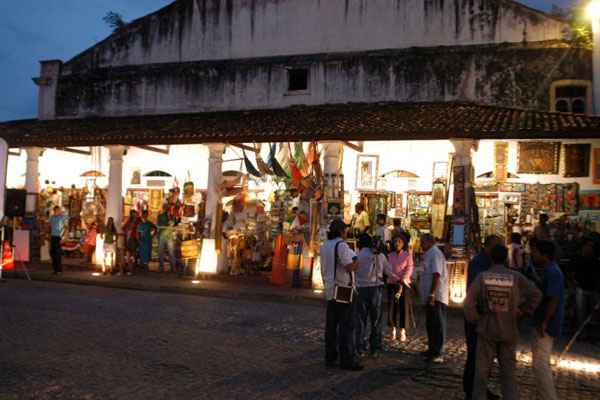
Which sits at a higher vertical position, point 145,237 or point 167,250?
point 145,237

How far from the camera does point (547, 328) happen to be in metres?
6.38

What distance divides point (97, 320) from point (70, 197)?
40.5 ft

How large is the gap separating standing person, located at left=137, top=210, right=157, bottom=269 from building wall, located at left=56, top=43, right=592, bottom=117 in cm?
497

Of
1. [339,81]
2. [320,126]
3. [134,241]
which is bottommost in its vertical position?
[134,241]

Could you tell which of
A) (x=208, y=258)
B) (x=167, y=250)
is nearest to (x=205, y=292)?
(x=208, y=258)

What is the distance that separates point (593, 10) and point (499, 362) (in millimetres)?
14913

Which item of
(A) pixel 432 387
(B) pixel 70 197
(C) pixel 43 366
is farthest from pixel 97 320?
(B) pixel 70 197

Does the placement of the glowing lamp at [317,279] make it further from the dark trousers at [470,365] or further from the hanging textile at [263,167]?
the dark trousers at [470,365]

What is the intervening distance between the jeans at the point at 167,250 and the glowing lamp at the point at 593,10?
45.2ft

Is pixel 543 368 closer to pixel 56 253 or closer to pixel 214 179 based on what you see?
pixel 214 179

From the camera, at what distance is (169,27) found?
22828 mm

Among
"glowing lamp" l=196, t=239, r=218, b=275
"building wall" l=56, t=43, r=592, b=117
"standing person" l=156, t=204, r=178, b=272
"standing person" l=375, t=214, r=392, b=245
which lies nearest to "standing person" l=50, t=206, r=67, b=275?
"standing person" l=156, t=204, r=178, b=272

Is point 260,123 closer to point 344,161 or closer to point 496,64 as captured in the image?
point 344,161

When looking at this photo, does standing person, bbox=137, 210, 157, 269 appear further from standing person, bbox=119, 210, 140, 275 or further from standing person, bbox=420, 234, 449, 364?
standing person, bbox=420, 234, 449, 364
